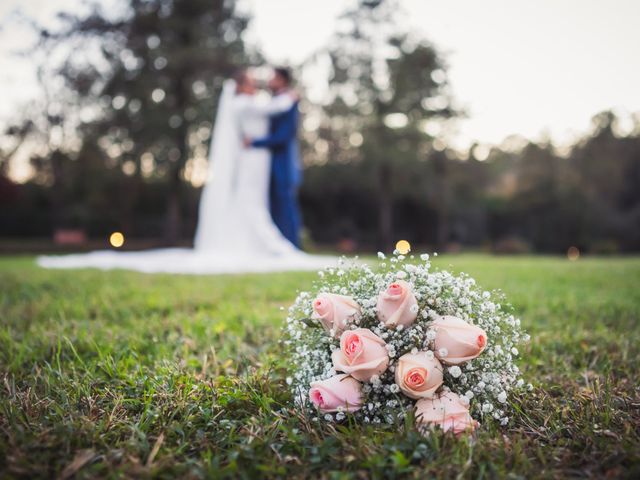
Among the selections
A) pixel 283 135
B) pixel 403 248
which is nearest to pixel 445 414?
pixel 283 135

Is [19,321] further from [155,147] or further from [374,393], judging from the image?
[155,147]

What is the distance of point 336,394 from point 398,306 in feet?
1.01

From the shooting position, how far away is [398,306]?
132 centimetres

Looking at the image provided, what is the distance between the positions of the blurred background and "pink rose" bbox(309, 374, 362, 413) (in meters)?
9.30

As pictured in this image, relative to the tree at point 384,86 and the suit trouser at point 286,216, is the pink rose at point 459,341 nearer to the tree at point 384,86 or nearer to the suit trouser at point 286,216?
the suit trouser at point 286,216

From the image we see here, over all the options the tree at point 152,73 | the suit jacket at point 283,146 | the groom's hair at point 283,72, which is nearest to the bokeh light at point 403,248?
the suit jacket at point 283,146

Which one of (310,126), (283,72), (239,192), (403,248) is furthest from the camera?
(310,126)

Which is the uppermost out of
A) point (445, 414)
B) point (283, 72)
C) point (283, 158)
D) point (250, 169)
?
point (283, 72)

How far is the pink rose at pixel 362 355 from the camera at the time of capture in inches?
49.4

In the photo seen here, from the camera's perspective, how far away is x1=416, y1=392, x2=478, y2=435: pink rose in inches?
48.3

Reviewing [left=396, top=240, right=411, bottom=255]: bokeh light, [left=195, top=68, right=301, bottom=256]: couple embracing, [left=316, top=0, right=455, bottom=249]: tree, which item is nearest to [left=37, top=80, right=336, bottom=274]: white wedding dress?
[left=195, top=68, right=301, bottom=256]: couple embracing

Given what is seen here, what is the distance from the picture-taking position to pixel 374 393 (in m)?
1.38

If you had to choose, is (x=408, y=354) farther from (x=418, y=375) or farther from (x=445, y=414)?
(x=445, y=414)

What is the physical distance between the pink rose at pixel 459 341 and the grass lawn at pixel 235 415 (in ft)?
0.68
